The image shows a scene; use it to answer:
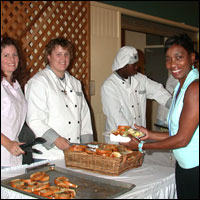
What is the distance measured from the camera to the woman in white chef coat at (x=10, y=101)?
1797 millimetres

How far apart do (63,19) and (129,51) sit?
3.35 feet

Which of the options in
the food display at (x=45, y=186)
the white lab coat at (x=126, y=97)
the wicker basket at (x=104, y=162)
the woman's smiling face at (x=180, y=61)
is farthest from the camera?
the white lab coat at (x=126, y=97)

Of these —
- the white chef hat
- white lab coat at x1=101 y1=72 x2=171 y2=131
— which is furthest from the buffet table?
the white chef hat

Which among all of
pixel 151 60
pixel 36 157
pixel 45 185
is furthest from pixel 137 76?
pixel 151 60

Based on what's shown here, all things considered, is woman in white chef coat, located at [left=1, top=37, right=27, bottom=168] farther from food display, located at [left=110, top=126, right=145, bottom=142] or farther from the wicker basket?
food display, located at [left=110, top=126, right=145, bottom=142]

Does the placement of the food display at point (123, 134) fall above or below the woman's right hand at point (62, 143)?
above

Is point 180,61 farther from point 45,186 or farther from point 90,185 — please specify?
point 45,186

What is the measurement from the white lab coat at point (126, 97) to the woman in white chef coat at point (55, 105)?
1.21ft

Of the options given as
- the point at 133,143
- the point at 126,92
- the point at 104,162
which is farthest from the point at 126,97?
the point at 104,162

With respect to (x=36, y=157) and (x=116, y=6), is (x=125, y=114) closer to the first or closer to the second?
(x=36, y=157)

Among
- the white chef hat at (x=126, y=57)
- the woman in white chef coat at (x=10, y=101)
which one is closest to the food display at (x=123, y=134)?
the woman in white chef coat at (x=10, y=101)

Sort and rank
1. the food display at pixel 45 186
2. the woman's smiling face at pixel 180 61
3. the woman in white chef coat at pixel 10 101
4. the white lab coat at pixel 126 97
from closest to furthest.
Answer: the food display at pixel 45 186, the woman's smiling face at pixel 180 61, the woman in white chef coat at pixel 10 101, the white lab coat at pixel 126 97

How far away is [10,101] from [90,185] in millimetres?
749

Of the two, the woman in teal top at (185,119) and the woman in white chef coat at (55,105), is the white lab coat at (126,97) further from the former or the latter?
the woman in teal top at (185,119)
